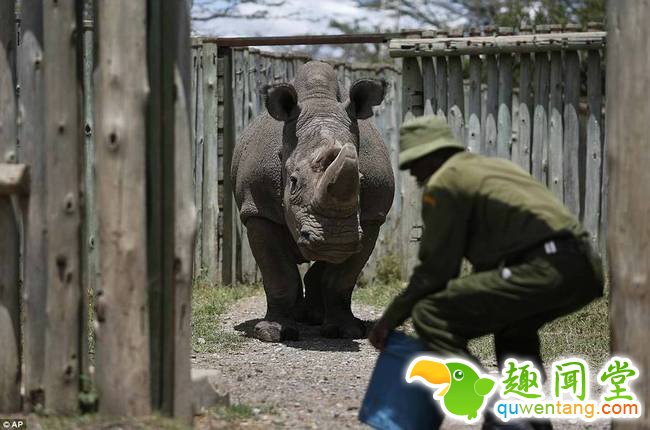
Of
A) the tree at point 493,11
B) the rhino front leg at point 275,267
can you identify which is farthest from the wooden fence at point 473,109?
the tree at point 493,11

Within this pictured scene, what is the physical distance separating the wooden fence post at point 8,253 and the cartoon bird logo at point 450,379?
191cm

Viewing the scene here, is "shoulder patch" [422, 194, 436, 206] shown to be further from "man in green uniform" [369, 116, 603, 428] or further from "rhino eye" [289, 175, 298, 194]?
"rhino eye" [289, 175, 298, 194]

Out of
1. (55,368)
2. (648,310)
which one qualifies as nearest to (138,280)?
(55,368)

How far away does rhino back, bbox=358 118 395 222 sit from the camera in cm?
870

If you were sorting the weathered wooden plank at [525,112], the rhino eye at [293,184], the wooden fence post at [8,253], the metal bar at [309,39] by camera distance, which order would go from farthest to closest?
the weathered wooden plank at [525,112], the metal bar at [309,39], the rhino eye at [293,184], the wooden fence post at [8,253]

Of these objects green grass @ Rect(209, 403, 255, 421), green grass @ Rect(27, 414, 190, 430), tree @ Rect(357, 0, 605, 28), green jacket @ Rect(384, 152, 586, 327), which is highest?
tree @ Rect(357, 0, 605, 28)

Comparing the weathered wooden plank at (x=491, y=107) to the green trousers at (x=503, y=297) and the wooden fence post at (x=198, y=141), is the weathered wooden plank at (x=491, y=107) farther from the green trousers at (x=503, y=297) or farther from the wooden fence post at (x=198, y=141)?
the green trousers at (x=503, y=297)

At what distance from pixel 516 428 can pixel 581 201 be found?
6703 millimetres

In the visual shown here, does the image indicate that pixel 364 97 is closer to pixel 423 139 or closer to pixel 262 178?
pixel 262 178

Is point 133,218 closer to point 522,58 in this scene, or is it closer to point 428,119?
point 428,119

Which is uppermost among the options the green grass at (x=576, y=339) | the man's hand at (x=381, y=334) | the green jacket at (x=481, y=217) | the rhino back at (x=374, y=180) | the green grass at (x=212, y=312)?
the green jacket at (x=481, y=217)

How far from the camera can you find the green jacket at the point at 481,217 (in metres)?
4.88

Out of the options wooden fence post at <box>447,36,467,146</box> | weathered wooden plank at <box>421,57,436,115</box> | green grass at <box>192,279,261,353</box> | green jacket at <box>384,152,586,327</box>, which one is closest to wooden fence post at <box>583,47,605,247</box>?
wooden fence post at <box>447,36,467,146</box>

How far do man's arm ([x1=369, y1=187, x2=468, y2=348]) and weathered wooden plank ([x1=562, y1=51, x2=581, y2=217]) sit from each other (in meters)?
6.45
